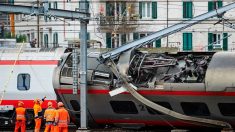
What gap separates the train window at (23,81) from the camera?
25.3 metres

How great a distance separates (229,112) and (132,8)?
27481 millimetres

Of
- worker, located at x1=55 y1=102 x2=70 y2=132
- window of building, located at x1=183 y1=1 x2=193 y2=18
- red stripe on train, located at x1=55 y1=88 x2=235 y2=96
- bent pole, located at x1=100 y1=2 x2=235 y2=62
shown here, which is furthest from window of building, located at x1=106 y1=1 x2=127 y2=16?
worker, located at x1=55 y1=102 x2=70 y2=132

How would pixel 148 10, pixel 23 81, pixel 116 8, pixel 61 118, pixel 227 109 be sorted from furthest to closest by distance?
pixel 148 10 → pixel 116 8 → pixel 23 81 → pixel 61 118 → pixel 227 109

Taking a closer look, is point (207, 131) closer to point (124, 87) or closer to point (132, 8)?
point (124, 87)

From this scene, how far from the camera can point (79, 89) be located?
21719 millimetres

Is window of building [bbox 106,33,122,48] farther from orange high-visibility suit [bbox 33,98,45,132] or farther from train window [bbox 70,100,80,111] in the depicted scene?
train window [bbox 70,100,80,111]

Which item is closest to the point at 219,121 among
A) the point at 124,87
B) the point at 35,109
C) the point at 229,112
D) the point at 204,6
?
the point at 229,112

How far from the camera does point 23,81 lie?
25344 mm

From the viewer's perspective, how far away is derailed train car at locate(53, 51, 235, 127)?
782 inches

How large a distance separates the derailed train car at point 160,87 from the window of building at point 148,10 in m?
25.0

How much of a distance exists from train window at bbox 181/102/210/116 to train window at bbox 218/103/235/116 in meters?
0.48

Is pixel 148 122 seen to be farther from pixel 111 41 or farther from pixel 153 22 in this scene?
pixel 111 41

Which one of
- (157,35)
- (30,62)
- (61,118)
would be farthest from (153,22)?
(61,118)

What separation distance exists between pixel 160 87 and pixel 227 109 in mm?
2243
